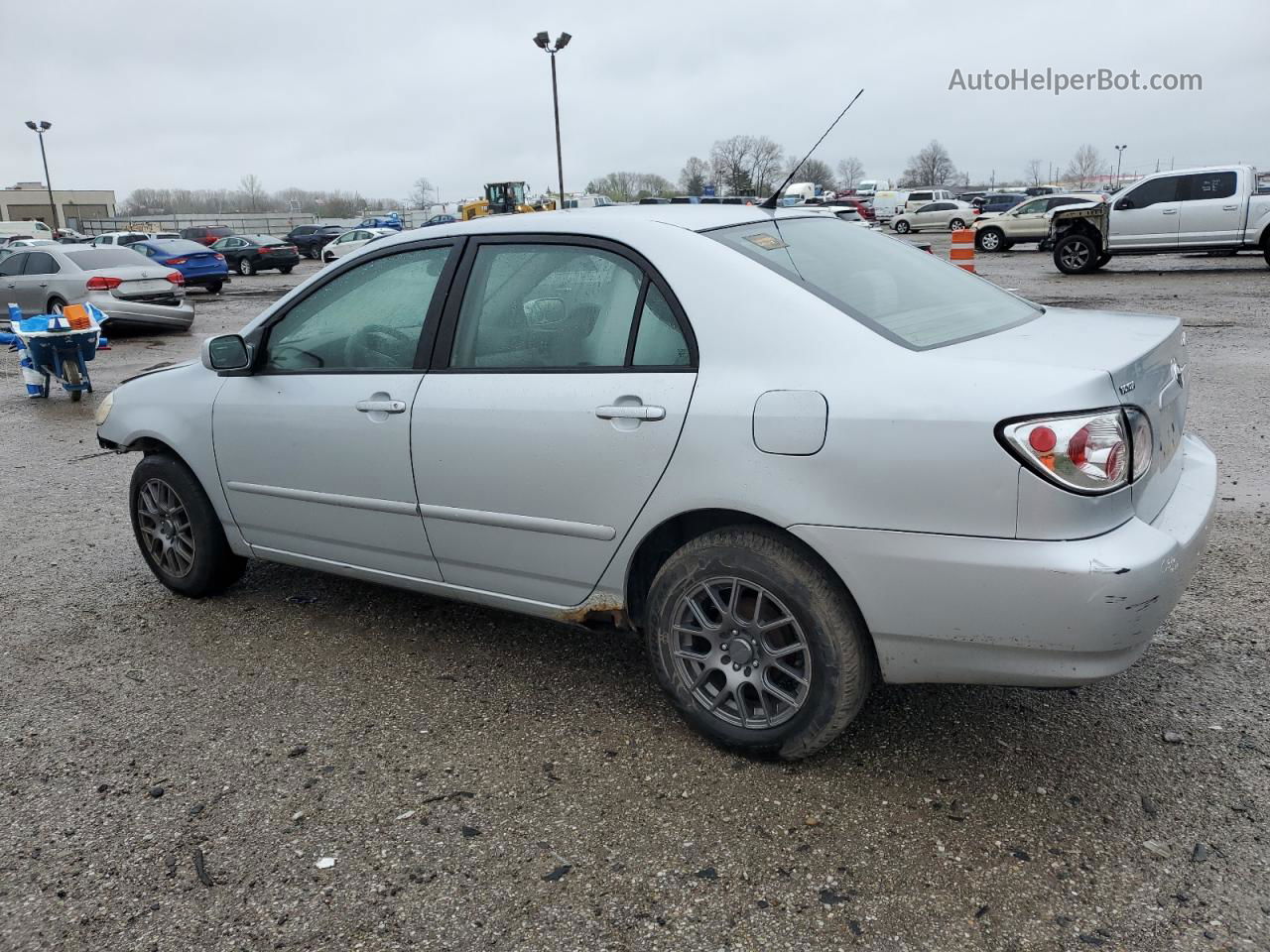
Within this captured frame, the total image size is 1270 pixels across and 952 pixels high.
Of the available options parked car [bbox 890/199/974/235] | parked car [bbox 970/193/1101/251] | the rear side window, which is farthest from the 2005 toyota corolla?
parked car [bbox 890/199/974/235]

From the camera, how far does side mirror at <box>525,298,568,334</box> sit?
339 cm

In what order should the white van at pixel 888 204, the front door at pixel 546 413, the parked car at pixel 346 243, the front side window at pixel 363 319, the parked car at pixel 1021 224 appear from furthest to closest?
the white van at pixel 888 204
the parked car at pixel 346 243
the parked car at pixel 1021 224
the front side window at pixel 363 319
the front door at pixel 546 413

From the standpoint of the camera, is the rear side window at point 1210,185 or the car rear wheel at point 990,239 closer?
the rear side window at point 1210,185

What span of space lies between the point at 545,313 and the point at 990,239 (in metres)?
29.5

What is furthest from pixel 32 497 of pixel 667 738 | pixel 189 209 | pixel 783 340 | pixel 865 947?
pixel 189 209

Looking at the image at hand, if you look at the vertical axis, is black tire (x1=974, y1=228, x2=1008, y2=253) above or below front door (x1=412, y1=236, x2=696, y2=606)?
below

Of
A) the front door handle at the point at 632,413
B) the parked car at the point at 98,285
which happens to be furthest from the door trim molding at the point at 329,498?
the parked car at the point at 98,285

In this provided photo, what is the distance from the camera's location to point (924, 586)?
2668 mm

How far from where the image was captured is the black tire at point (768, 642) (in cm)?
284

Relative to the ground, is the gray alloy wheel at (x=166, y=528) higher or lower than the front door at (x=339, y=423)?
lower

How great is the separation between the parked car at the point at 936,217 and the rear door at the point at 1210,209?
2106cm

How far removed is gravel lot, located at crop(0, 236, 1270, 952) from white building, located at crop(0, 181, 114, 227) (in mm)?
106341

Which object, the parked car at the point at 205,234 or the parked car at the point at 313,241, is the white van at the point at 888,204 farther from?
the parked car at the point at 205,234

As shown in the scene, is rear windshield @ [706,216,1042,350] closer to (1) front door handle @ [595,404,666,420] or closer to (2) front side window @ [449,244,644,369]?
(2) front side window @ [449,244,644,369]
